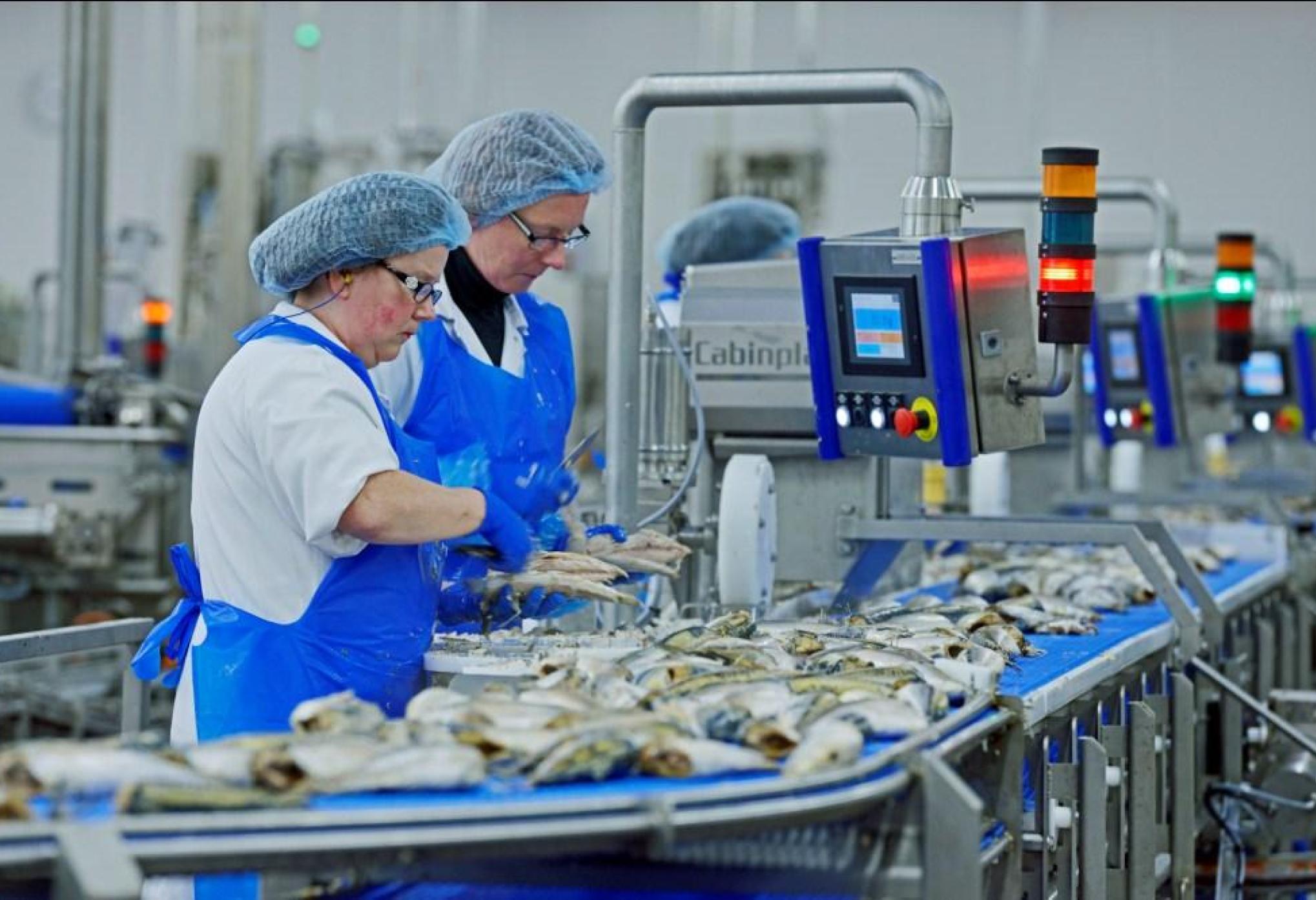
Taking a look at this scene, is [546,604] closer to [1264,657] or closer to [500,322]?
[500,322]

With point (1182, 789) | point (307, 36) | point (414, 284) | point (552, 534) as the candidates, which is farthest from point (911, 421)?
point (307, 36)

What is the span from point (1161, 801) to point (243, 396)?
227 centimetres

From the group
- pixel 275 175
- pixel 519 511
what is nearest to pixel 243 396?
pixel 519 511

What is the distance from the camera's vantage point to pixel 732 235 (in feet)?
18.2

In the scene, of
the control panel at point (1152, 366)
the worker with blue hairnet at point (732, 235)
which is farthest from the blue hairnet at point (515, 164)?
the control panel at point (1152, 366)

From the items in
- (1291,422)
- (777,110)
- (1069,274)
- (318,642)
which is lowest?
(318,642)

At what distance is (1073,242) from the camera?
3.66 meters

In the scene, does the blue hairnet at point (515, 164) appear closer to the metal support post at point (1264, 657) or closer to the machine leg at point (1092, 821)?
the machine leg at point (1092, 821)

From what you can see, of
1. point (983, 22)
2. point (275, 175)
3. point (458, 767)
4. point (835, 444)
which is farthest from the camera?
point (983, 22)

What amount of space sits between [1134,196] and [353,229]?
3646 mm

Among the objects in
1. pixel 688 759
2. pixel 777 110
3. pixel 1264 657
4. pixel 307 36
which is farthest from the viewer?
pixel 777 110

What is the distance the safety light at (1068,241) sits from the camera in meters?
3.67

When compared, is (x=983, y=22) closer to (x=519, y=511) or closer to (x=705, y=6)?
(x=705, y=6)

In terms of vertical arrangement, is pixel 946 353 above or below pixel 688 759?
above
